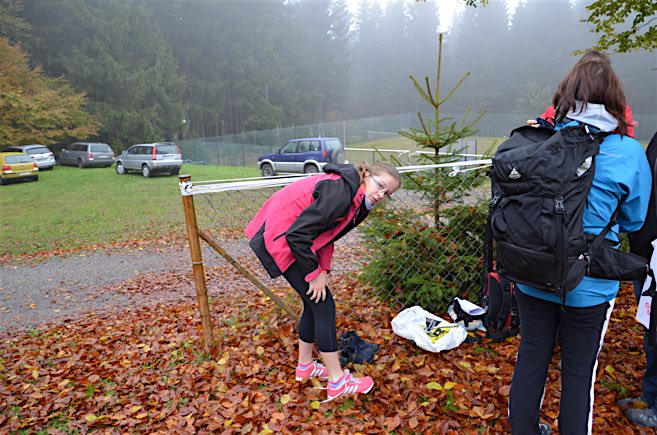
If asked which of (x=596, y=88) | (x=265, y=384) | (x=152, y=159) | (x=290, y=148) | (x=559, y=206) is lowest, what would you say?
(x=265, y=384)

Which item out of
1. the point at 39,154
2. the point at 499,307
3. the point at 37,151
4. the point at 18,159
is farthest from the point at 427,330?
the point at 37,151

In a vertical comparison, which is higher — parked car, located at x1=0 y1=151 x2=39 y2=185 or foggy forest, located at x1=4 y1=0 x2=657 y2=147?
foggy forest, located at x1=4 y1=0 x2=657 y2=147

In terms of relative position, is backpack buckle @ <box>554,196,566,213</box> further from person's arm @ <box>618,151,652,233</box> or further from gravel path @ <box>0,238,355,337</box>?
gravel path @ <box>0,238,355,337</box>

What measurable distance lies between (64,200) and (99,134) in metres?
17.1

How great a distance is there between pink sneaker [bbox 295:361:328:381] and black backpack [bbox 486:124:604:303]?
61.7 inches

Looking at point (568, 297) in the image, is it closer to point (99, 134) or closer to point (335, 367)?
point (335, 367)

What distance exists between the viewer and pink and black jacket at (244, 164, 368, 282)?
85.4 inches

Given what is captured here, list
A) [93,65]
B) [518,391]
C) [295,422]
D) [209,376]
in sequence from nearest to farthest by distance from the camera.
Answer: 1. [518,391]
2. [295,422]
3. [209,376]
4. [93,65]

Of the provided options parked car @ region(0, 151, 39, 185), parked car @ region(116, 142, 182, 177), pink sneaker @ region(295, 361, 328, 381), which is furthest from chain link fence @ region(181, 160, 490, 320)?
parked car @ region(0, 151, 39, 185)

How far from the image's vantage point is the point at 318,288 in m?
2.34

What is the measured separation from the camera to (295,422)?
8.21 feet

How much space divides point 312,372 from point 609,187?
202 cm

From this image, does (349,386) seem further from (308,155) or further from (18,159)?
(18,159)

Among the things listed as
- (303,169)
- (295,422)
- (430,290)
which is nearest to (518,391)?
(295,422)
